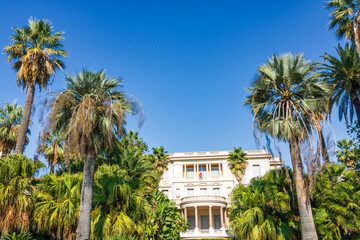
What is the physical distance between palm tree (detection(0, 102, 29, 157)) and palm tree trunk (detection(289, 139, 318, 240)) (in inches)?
1062

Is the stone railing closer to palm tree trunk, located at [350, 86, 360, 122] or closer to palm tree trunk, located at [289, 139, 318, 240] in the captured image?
palm tree trunk, located at [350, 86, 360, 122]

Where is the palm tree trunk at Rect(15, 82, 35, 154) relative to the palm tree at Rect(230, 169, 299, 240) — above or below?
above

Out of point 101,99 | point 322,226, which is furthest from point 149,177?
point 322,226

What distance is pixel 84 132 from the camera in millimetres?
11859

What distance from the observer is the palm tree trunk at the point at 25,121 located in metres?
17.5

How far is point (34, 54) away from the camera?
19172 mm

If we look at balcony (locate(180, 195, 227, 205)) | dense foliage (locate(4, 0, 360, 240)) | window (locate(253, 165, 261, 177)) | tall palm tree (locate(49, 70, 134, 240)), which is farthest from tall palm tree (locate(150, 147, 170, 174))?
tall palm tree (locate(49, 70, 134, 240))

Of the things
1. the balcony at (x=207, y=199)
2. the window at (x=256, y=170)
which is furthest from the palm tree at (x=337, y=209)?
the window at (x=256, y=170)

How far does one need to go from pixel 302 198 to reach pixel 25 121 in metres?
16.7

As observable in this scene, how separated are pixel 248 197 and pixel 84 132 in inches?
387

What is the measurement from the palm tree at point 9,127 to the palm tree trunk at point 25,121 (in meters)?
12.0

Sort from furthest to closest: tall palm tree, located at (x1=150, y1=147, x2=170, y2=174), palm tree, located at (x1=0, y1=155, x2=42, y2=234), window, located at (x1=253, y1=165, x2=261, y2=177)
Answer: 1. window, located at (x1=253, y1=165, x2=261, y2=177)
2. tall palm tree, located at (x1=150, y1=147, x2=170, y2=174)
3. palm tree, located at (x1=0, y1=155, x2=42, y2=234)

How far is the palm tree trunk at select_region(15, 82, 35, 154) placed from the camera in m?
17.5

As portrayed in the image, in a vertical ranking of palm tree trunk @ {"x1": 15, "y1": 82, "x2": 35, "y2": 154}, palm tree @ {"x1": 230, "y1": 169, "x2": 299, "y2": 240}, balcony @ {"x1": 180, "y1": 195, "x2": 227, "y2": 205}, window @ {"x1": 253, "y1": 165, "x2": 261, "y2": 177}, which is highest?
window @ {"x1": 253, "y1": 165, "x2": 261, "y2": 177}
